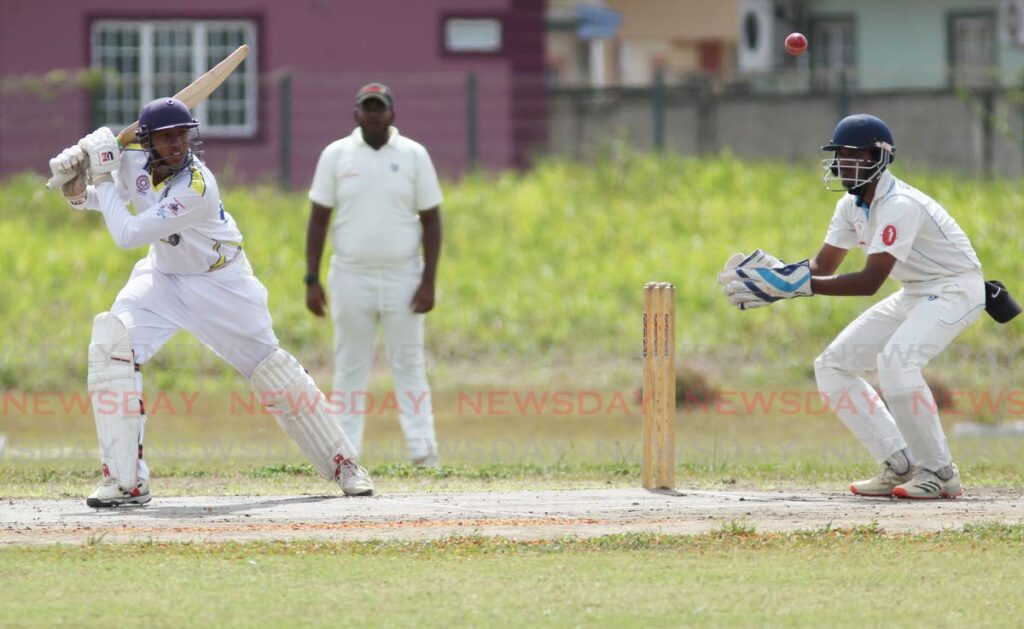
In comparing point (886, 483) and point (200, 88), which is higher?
point (200, 88)

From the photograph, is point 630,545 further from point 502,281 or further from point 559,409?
point 502,281

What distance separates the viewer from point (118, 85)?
76.9 ft

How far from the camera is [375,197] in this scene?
1095 cm

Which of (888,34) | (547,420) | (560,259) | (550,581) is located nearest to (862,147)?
(550,581)

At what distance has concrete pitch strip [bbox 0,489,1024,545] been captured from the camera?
8.05 meters

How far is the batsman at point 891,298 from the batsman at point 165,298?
86.3 inches

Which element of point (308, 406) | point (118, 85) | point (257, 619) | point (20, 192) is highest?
point (118, 85)

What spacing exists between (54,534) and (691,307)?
1134 cm

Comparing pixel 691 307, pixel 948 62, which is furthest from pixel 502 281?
pixel 948 62

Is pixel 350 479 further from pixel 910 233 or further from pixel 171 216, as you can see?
pixel 910 233

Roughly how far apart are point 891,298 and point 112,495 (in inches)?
155

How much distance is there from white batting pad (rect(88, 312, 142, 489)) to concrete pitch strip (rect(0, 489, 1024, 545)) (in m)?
0.24

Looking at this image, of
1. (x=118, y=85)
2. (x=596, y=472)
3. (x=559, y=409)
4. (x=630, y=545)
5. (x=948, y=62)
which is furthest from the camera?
(x=948, y=62)

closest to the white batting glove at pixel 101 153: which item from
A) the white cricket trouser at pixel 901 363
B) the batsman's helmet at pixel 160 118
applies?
the batsman's helmet at pixel 160 118
